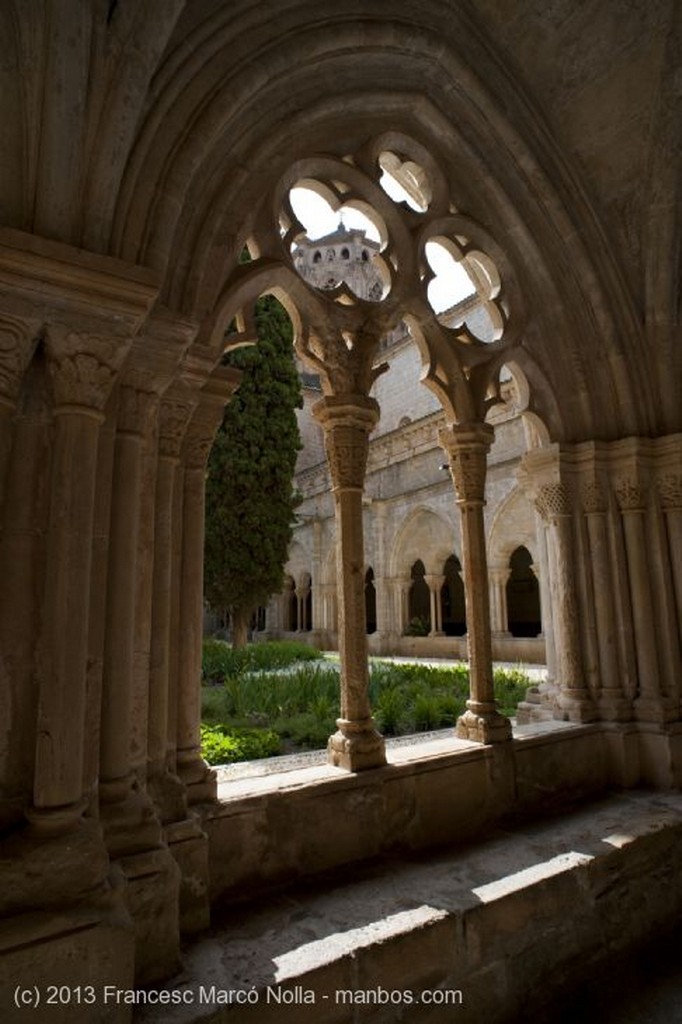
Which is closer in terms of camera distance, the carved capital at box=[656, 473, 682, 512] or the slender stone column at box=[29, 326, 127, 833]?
the slender stone column at box=[29, 326, 127, 833]

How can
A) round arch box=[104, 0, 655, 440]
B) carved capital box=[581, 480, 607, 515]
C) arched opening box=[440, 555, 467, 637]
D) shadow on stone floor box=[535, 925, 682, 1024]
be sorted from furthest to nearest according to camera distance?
arched opening box=[440, 555, 467, 637]
carved capital box=[581, 480, 607, 515]
shadow on stone floor box=[535, 925, 682, 1024]
round arch box=[104, 0, 655, 440]

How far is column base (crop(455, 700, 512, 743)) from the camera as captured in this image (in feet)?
10.1

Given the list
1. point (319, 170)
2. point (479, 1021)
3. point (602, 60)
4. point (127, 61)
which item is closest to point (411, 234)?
point (319, 170)

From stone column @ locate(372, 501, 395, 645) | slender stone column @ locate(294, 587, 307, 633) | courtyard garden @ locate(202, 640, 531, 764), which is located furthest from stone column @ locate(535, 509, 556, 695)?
slender stone column @ locate(294, 587, 307, 633)

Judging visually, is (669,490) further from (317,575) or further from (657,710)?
(317,575)

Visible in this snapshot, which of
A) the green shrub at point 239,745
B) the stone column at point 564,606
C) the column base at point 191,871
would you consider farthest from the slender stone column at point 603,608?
the column base at point 191,871

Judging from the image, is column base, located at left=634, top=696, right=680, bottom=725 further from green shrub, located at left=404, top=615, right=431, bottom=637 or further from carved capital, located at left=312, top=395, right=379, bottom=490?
green shrub, located at left=404, top=615, right=431, bottom=637

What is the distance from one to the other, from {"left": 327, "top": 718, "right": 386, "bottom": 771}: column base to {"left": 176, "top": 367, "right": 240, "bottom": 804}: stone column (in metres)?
0.65

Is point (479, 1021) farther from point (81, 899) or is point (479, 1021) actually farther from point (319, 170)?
point (319, 170)

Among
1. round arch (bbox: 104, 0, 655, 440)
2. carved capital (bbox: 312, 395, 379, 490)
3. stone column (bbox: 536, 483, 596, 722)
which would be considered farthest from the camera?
stone column (bbox: 536, 483, 596, 722)

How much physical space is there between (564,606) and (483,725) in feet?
3.51

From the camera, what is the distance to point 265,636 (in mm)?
18172

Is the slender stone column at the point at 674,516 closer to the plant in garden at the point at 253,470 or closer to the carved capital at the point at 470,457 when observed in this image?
the carved capital at the point at 470,457

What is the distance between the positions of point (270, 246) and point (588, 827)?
10.4 ft
